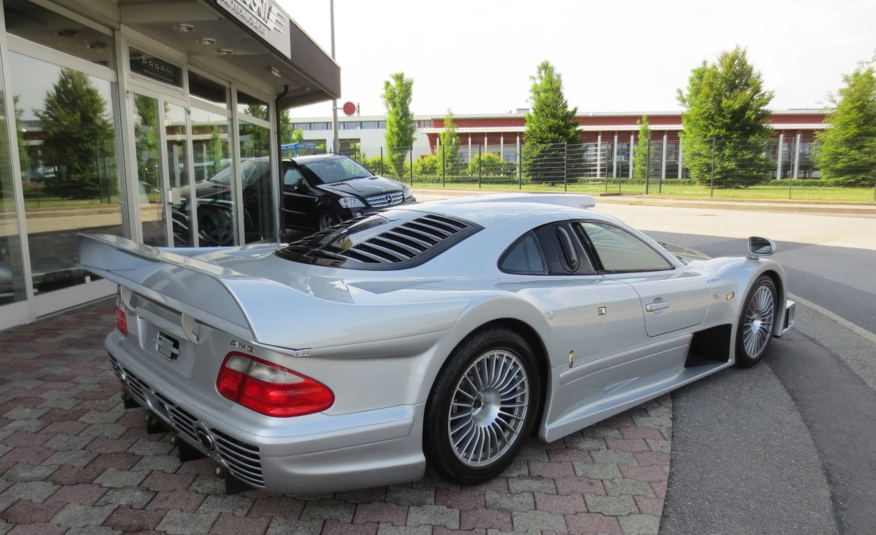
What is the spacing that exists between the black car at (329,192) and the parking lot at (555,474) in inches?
273

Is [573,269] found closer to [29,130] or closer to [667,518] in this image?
[667,518]

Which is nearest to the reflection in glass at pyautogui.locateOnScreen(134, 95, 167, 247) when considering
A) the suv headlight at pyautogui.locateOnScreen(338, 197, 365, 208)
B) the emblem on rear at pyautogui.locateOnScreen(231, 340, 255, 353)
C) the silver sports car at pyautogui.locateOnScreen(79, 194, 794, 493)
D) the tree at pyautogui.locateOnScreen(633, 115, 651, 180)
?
the suv headlight at pyautogui.locateOnScreen(338, 197, 365, 208)

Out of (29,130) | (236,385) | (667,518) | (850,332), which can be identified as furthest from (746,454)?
(29,130)

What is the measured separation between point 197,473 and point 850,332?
5450 mm

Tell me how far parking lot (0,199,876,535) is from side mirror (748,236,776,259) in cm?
84

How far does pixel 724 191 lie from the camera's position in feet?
77.9

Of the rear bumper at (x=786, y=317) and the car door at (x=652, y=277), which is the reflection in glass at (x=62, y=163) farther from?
the rear bumper at (x=786, y=317)

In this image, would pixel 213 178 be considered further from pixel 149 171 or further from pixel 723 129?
pixel 723 129

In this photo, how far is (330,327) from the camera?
2203 millimetres

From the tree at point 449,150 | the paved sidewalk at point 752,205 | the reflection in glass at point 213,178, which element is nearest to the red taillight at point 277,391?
the reflection in glass at point 213,178

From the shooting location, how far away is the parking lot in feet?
8.27

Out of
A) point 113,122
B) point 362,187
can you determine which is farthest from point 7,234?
point 362,187

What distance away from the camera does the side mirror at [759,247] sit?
438 centimetres

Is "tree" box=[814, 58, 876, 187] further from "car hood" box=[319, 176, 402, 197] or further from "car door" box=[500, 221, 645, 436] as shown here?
"car door" box=[500, 221, 645, 436]
